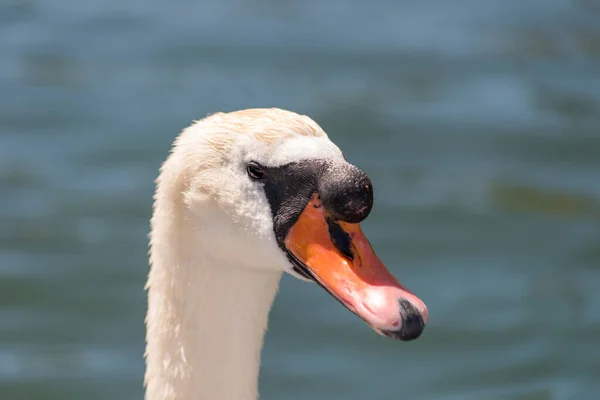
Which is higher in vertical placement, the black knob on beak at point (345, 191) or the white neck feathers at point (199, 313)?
the black knob on beak at point (345, 191)

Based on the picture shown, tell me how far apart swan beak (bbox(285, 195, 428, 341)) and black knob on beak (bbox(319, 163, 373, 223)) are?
0.08m

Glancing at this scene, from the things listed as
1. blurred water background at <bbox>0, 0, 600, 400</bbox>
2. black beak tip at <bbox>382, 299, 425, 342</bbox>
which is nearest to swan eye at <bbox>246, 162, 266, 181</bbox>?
black beak tip at <bbox>382, 299, 425, 342</bbox>

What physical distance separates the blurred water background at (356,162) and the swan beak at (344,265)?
344 cm

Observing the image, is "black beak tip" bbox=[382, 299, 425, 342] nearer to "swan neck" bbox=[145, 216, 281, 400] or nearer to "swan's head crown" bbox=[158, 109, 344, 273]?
"swan's head crown" bbox=[158, 109, 344, 273]

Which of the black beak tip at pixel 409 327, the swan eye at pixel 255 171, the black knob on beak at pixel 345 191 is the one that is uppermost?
the swan eye at pixel 255 171

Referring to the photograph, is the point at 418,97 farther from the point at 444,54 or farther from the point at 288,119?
the point at 288,119

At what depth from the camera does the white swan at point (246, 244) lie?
15.3ft

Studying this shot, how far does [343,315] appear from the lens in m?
8.66

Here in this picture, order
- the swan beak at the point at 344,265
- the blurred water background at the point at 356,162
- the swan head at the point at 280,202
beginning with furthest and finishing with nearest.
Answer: the blurred water background at the point at 356,162
the swan head at the point at 280,202
the swan beak at the point at 344,265

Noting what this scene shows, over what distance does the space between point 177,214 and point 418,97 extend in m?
6.28

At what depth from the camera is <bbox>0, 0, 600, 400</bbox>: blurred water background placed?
847 centimetres

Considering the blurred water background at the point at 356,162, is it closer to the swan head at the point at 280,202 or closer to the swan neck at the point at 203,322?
the swan neck at the point at 203,322

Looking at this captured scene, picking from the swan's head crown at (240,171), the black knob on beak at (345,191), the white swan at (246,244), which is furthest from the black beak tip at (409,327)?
the swan's head crown at (240,171)

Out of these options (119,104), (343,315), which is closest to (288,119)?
(343,315)
